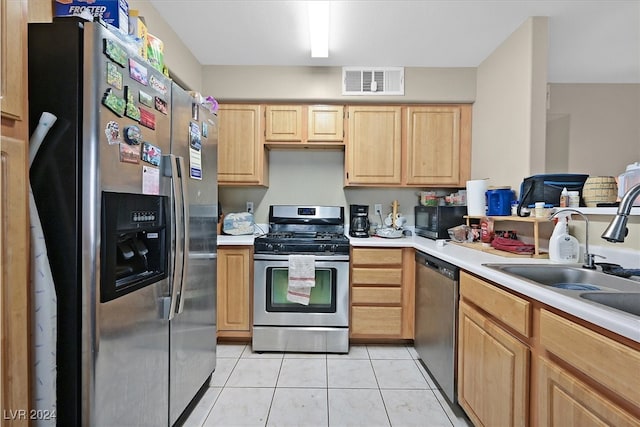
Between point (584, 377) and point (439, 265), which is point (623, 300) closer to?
point (584, 377)

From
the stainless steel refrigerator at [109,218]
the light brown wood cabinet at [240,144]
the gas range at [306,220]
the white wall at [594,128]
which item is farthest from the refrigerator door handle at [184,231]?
the white wall at [594,128]

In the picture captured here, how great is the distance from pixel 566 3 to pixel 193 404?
3.37 meters

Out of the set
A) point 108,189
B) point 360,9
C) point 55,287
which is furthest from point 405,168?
point 55,287

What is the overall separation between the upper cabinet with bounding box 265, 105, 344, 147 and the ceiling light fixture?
1.80 feet

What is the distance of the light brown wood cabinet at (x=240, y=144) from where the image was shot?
108 inches

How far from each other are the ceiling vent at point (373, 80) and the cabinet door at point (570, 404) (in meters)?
2.38

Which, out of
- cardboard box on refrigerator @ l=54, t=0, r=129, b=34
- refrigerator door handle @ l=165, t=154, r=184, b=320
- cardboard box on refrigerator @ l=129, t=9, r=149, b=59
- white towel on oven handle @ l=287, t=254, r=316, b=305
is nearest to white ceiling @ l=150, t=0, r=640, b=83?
cardboard box on refrigerator @ l=129, t=9, r=149, b=59

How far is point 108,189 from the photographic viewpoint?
3.26 ft

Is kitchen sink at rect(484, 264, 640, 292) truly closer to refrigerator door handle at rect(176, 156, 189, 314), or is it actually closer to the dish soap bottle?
the dish soap bottle

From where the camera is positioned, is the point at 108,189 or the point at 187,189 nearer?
the point at 108,189

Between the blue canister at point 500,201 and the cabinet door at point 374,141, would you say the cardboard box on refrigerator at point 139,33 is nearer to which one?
the cabinet door at point 374,141

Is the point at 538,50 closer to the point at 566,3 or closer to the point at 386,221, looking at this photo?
the point at 566,3

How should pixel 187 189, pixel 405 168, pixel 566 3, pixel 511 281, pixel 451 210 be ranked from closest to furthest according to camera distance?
pixel 511 281 < pixel 187 189 < pixel 566 3 < pixel 451 210 < pixel 405 168

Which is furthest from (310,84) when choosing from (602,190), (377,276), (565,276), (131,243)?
(565,276)
